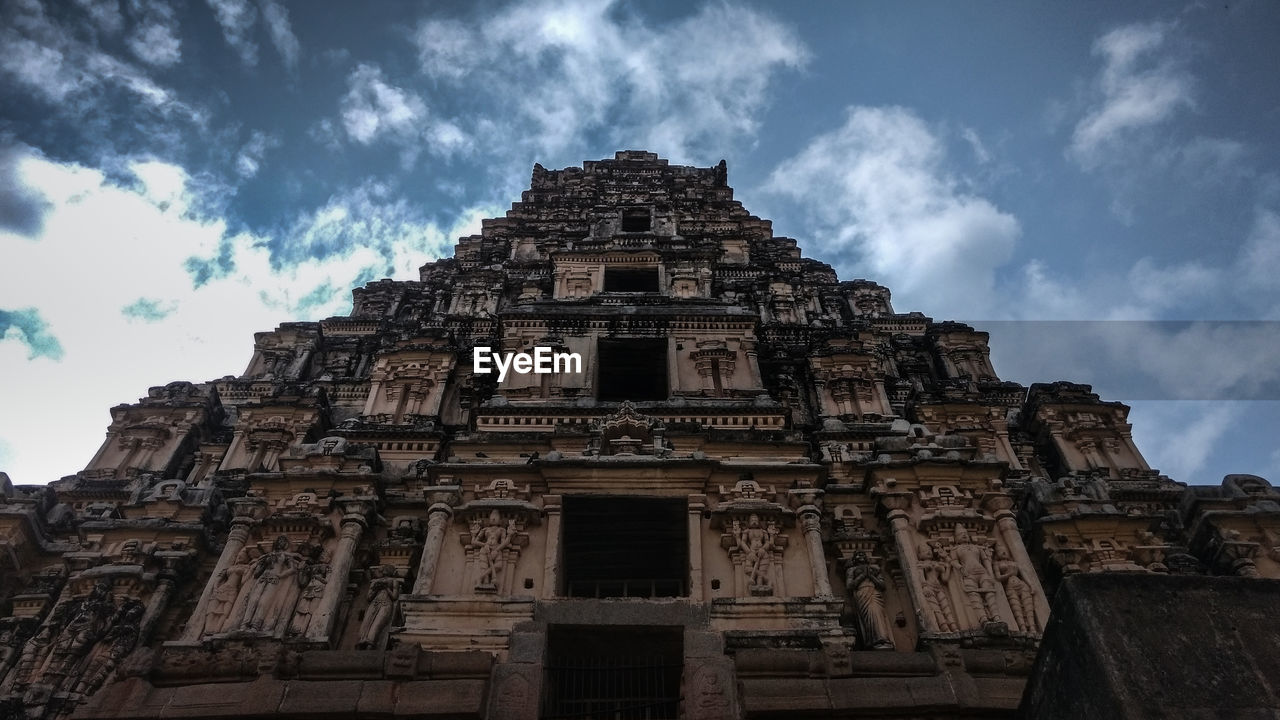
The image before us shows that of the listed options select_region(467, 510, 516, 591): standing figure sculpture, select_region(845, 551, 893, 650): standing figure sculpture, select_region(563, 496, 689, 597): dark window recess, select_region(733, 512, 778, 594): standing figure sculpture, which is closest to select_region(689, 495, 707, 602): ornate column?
select_region(563, 496, 689, 597): dark window recess

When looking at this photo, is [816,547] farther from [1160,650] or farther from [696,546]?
[1160,650]

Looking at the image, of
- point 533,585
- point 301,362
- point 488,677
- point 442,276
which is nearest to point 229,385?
point 301,362

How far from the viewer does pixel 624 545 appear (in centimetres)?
1425

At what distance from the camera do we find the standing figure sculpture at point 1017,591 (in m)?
12.2

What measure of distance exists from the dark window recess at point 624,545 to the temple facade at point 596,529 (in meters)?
0.05

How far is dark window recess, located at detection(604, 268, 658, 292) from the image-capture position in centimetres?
2377

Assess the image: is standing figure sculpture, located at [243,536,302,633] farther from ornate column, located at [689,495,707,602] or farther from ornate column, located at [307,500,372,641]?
ornate column, located at [689,495,707,602]

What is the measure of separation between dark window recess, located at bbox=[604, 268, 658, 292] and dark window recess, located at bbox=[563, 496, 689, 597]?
10.5m

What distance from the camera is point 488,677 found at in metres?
10.2

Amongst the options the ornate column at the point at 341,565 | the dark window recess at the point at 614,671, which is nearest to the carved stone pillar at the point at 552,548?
the dark window recess at the point at 614,671

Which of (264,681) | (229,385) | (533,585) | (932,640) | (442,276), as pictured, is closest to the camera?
(264,681)

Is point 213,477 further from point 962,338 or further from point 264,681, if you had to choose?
point 962,338

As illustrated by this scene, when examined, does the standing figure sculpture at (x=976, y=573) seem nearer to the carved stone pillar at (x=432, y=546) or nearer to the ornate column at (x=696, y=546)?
the ornate column at (x=696, y=546)

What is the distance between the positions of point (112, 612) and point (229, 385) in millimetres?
10075
